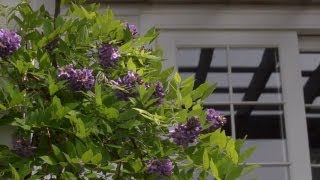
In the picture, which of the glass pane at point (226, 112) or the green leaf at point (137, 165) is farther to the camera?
the glass pane at point (226, 112)

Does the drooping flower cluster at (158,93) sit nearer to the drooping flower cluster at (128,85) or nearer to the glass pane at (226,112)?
the drooping flower cluster at (128,85)

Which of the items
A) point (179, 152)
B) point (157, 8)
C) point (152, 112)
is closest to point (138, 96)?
point (152, 112)

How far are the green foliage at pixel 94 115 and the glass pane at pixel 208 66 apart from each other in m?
1.16

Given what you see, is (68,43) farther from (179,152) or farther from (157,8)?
(157,8)

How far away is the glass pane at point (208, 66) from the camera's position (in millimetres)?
3488

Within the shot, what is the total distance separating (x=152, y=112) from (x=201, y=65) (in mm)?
1398

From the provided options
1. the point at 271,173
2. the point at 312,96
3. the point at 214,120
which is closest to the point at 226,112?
the point at 271,173

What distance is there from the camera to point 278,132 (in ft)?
11.4

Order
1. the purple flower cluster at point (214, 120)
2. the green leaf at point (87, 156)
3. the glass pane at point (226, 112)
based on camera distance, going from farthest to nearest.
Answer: the glass pane at point (226, 112) → the purple flower cluster at point (214, 120) → the green leaf at point (87, 156)

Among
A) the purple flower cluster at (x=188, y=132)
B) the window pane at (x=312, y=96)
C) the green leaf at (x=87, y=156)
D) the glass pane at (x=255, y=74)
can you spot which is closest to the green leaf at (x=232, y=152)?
the purple flower cluster at (x=188, y=132)

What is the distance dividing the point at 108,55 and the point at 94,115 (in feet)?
0.77

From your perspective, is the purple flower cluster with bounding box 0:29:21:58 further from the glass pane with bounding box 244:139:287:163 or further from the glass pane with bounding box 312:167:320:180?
the glass pane with bounding box 312:167:320:180

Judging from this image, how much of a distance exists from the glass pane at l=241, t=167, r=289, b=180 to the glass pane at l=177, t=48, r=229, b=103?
42 centimetres

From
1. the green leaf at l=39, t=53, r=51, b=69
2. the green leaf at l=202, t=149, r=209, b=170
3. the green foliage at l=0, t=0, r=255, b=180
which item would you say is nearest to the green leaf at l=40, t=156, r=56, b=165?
the green foliage at l=0, t=0, r=255, b=180
